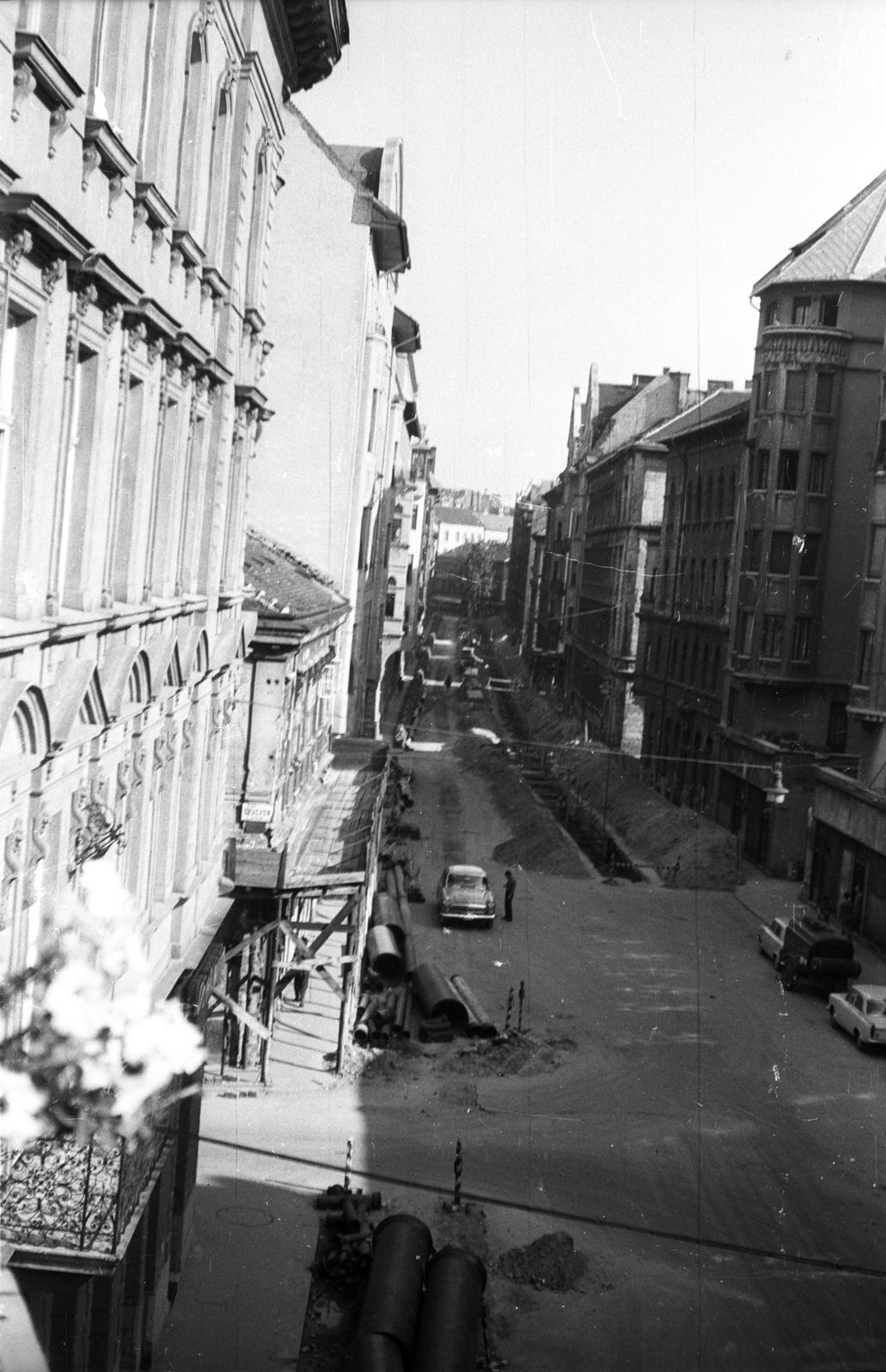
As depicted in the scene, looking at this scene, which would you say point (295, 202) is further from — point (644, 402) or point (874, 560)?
point (644, 402)

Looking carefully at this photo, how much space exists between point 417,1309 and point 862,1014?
14.5 metres

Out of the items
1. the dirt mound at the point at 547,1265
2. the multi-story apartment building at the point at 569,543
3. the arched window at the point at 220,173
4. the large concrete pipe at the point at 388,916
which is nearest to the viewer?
the arched window at the point at 220,173

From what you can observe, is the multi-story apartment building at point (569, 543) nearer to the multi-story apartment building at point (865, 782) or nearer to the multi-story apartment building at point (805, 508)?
the multi-story apartment building at point (805, 508)

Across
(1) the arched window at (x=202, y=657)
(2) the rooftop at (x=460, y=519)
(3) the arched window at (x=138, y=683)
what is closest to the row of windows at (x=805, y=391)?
(1) the arched window at (x=202, y=657)

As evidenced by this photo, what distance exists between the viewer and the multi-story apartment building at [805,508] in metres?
43.5

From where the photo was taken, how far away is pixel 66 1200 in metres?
9.44

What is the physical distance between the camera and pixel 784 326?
43656mm

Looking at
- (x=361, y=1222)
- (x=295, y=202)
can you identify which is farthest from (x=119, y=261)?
(x=295, y=202)

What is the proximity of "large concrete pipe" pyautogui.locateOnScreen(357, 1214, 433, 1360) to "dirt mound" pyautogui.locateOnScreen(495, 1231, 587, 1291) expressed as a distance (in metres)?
1.12

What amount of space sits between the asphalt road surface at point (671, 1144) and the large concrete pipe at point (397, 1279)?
114 cm

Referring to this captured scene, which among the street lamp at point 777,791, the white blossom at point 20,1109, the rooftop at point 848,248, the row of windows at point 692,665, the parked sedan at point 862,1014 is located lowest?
the parked sedan at point 862,1014

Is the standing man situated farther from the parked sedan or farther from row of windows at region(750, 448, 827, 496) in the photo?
row of windows at region(750, 448, 827, 496)

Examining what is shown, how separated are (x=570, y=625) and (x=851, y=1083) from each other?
5281cm

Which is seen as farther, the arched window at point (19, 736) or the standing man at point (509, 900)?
the standing man at point (509, 900)
